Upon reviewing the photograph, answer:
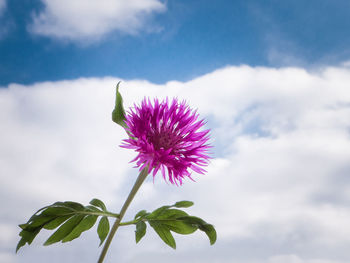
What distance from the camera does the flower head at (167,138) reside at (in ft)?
6.12

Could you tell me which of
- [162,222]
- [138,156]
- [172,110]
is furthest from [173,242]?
[172,110]

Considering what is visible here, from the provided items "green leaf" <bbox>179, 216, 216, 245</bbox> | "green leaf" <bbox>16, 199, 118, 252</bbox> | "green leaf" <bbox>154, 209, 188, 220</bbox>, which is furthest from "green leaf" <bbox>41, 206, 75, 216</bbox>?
"green leaf" <bbox>179, 216, 216, 245</bbox>

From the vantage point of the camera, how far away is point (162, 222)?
2.00 m

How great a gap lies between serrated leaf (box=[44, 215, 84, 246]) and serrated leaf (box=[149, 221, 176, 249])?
0.37 meters

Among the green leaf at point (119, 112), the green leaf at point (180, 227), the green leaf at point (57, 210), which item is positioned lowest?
the green leaf at point (57, 210)

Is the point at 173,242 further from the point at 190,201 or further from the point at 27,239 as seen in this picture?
the point at 27,239

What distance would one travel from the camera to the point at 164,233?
78.9 inches

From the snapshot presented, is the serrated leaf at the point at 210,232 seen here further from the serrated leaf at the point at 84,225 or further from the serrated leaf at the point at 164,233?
the serrated leaf at the point at 84,225

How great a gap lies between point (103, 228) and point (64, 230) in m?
0.19

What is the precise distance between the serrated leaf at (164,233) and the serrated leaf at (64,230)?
37cm

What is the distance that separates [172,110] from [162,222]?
23.1 inches

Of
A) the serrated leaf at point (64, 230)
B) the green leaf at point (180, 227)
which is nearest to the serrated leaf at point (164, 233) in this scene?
the green leaf at point (180, 227)

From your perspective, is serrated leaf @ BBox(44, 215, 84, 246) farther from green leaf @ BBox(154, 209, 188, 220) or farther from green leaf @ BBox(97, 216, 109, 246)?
green leaf @ BBox(154, 209, 188, 220)

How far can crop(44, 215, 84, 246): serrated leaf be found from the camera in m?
1.92
